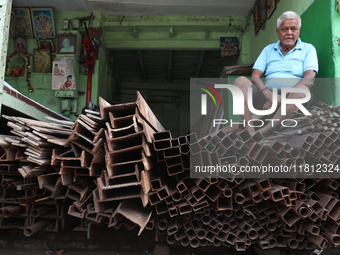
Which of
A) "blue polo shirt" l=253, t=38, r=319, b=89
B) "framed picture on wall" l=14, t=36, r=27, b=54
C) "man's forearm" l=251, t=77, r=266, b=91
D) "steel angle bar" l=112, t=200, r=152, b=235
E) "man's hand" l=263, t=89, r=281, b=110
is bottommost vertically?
"steel angle bar" l=112, t=200, r=152, b=235

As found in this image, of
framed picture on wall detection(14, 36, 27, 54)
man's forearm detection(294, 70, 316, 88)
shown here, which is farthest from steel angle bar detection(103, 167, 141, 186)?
framed picture on wall detection(14, 36, 27, 54)

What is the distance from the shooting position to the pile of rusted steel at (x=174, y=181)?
2.02 meters

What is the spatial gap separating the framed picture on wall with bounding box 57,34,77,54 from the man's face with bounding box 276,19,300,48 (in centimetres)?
456

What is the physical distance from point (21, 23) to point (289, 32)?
226 inches

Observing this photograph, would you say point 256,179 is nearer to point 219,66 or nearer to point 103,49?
point 103,49

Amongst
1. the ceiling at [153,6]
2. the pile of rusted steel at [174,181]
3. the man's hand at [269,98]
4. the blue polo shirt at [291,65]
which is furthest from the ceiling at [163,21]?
the pile of rusted steel at [174,181]

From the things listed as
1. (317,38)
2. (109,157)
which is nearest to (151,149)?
(109,157)

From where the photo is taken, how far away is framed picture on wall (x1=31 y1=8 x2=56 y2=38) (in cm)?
594

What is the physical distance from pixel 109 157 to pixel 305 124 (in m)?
1.74

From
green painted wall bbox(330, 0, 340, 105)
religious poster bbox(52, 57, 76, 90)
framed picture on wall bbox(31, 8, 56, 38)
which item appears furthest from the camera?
framed picture on wall bbox(31, 8, 56, 38)

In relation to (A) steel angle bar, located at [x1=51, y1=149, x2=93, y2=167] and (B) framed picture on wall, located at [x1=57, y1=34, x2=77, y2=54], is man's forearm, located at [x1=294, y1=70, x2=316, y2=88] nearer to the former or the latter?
(A) steel angle bar, located at [x1=51, y1=149, x2=93, y2=167]

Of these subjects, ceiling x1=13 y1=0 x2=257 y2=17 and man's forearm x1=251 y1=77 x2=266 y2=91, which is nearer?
man's forearm x1=251 y1=77 x2=266 y2=91

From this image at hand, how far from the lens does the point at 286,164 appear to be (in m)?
2.06

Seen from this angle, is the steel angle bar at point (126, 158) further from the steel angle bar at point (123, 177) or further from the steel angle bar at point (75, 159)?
the steel angle bar at point (75, 159)
